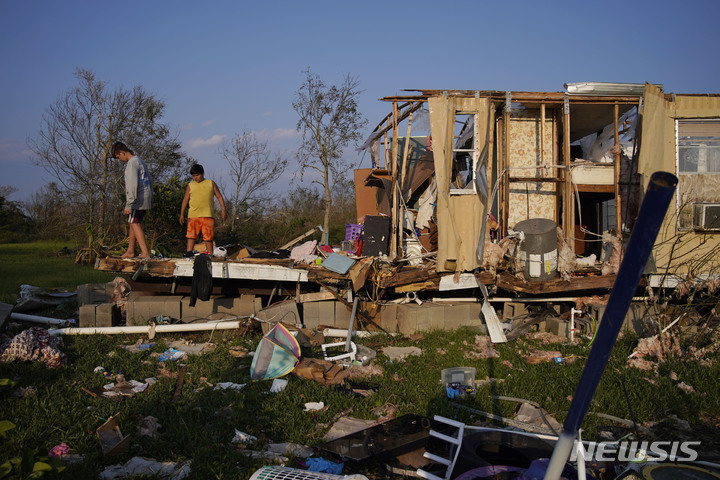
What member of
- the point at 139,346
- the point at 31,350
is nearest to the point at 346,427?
the point at 139,346

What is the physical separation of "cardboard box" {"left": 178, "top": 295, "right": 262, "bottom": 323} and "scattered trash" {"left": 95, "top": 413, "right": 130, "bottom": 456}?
4102 millimetres

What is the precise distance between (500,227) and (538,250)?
1.01 meters

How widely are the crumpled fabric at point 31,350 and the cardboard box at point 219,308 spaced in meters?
2.32

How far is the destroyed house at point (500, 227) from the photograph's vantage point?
8281 mm

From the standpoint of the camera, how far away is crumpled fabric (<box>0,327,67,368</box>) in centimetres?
595

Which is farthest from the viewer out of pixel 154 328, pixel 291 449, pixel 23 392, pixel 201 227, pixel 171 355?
pixel 201 227

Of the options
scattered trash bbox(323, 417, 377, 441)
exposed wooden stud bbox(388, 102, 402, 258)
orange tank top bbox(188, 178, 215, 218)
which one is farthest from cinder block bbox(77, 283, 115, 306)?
scattered trash bbox(323, 417, 377, 441)

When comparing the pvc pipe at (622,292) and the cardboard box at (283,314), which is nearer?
the pvc pipe at (622,292)

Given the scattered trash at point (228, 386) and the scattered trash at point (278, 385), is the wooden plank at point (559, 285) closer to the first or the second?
the scattered trash at point (278, 385)

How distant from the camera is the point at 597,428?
4.44 metres

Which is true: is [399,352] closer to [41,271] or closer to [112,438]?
[112,438]

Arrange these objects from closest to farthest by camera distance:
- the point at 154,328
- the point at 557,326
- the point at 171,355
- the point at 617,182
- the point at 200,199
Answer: the point at 171,355 → the point at 154,328 → the point at 557,326 → the point at 200,199 → the point at 617,182

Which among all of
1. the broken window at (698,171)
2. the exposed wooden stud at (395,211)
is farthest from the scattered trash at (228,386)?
the broken window at (698,171)

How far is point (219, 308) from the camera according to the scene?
8547 millimetres
